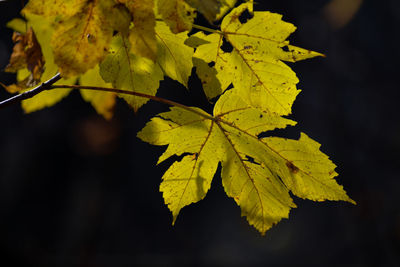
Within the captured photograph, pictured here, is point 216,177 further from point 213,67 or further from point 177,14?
point 177,14

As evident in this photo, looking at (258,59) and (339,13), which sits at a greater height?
(258,59)

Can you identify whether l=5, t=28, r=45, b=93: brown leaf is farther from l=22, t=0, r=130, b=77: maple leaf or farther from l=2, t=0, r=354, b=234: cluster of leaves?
l=22, t=0, r=130, b=77: maple leaf

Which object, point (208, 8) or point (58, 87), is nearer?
point (208, 8)

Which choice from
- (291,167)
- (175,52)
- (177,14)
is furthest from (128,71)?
(291,167)

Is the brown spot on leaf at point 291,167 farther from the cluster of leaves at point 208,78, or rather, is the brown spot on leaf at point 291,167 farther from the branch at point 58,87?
the branch at point 58,87

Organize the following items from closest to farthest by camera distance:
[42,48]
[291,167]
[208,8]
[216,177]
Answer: [208,8]
[291,167]
[42,48]
[216,177]

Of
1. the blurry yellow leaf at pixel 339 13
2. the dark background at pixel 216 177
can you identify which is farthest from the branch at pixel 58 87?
the blurry yellow leaf at pixel 339 13

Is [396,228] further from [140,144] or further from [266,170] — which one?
[266,170]
